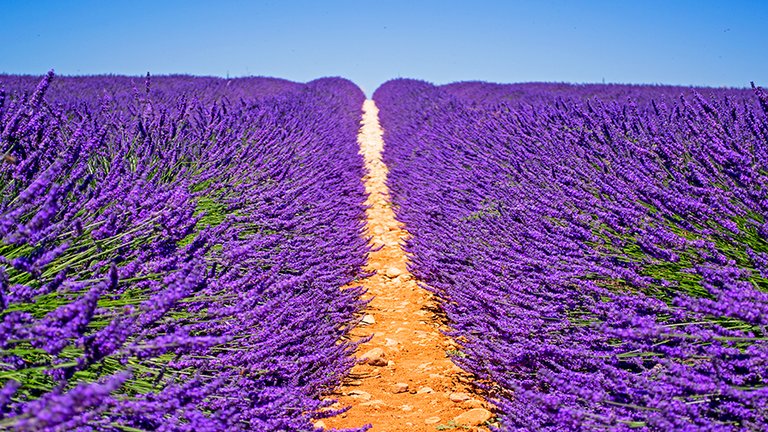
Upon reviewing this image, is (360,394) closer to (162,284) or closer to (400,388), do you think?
(400,388)

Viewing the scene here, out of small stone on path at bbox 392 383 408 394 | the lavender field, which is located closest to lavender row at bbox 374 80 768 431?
the lavender field

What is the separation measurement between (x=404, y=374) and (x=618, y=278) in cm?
127

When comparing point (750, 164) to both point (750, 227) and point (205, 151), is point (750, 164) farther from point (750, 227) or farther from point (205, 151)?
point (205, 151)

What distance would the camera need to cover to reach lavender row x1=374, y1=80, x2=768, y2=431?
128 centimetres

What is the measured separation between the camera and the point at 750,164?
1953mm

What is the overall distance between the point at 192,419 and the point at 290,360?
838 mm

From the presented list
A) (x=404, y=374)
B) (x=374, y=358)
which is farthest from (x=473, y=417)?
(x=374, y=358)

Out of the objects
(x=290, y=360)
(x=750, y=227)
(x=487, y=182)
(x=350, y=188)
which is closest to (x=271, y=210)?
(x=290, y=360)

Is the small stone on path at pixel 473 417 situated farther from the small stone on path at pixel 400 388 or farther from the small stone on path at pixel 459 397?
the small stone on path at pixel 400 388

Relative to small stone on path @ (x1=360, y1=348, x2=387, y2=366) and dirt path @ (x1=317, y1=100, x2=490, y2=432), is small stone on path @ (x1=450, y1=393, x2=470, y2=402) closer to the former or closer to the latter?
dirt path @ (x1=317, y1=100, x2=490, y2=432)

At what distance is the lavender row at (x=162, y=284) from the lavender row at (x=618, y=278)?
0.67 metres

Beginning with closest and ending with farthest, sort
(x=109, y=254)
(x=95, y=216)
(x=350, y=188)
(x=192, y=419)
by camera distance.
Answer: (x=192, y=419) < (x=109, y=254) < (x=95, y=216) < (x=350, y=188)

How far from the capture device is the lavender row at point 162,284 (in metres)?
1.12

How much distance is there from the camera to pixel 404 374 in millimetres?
2793
